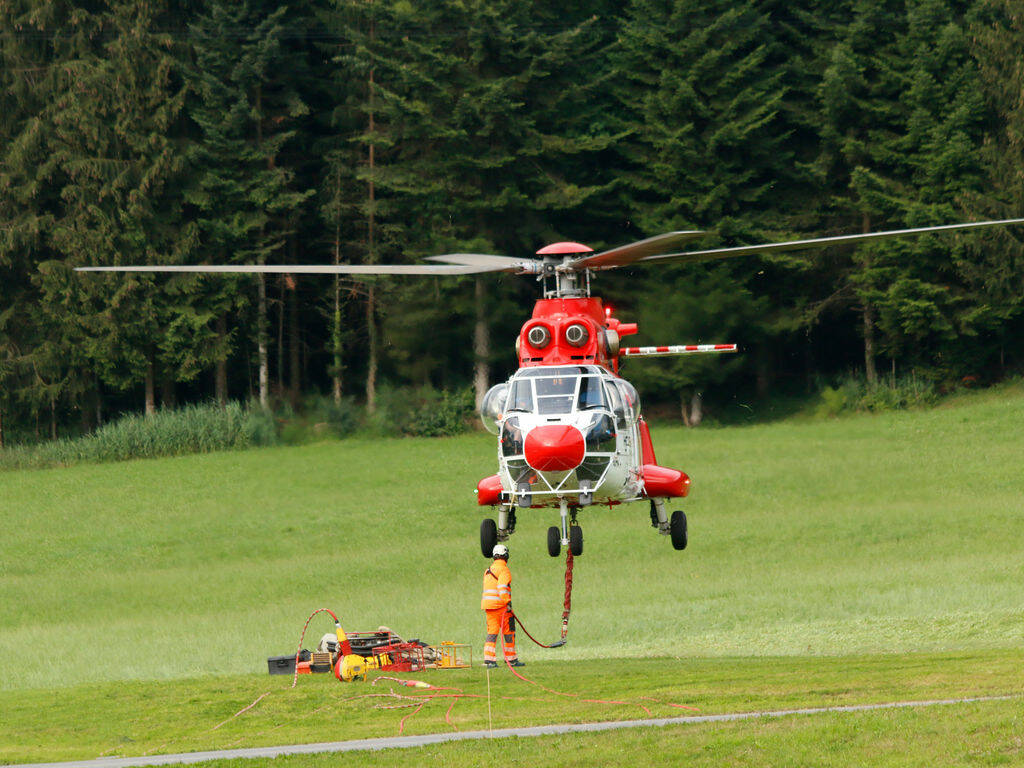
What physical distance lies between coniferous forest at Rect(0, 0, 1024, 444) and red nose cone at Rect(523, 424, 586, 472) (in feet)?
94.7

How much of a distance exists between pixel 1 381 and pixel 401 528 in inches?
717

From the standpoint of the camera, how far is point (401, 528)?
37.9m

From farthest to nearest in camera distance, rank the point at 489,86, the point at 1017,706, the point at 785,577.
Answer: the point at 489,86, the point at 785,577, the point at 1017,706

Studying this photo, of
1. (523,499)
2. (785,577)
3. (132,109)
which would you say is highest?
(132,109)

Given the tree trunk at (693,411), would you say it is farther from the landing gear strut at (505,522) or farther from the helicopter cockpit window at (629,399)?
the helicopter cockpit window at (629,399)

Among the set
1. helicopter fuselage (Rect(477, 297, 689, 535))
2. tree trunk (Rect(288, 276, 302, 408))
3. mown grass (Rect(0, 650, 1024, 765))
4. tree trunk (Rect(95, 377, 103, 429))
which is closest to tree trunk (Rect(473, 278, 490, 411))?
tree trunk (Rect(288, 276, 302, 408))

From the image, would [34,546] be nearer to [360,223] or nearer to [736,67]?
[360,223]

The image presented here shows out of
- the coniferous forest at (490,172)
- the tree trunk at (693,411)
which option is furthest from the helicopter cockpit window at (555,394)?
the tree trunk at (693,411)

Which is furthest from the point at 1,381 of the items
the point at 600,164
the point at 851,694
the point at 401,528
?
the point at 851,694

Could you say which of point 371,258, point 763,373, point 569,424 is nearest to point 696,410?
point 763,373

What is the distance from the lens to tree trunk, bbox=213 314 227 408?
47688 millimetres

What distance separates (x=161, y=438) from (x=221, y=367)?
334 cm

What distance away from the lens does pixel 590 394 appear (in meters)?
16.3

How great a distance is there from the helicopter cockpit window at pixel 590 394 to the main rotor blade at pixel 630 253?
141 centimetres
